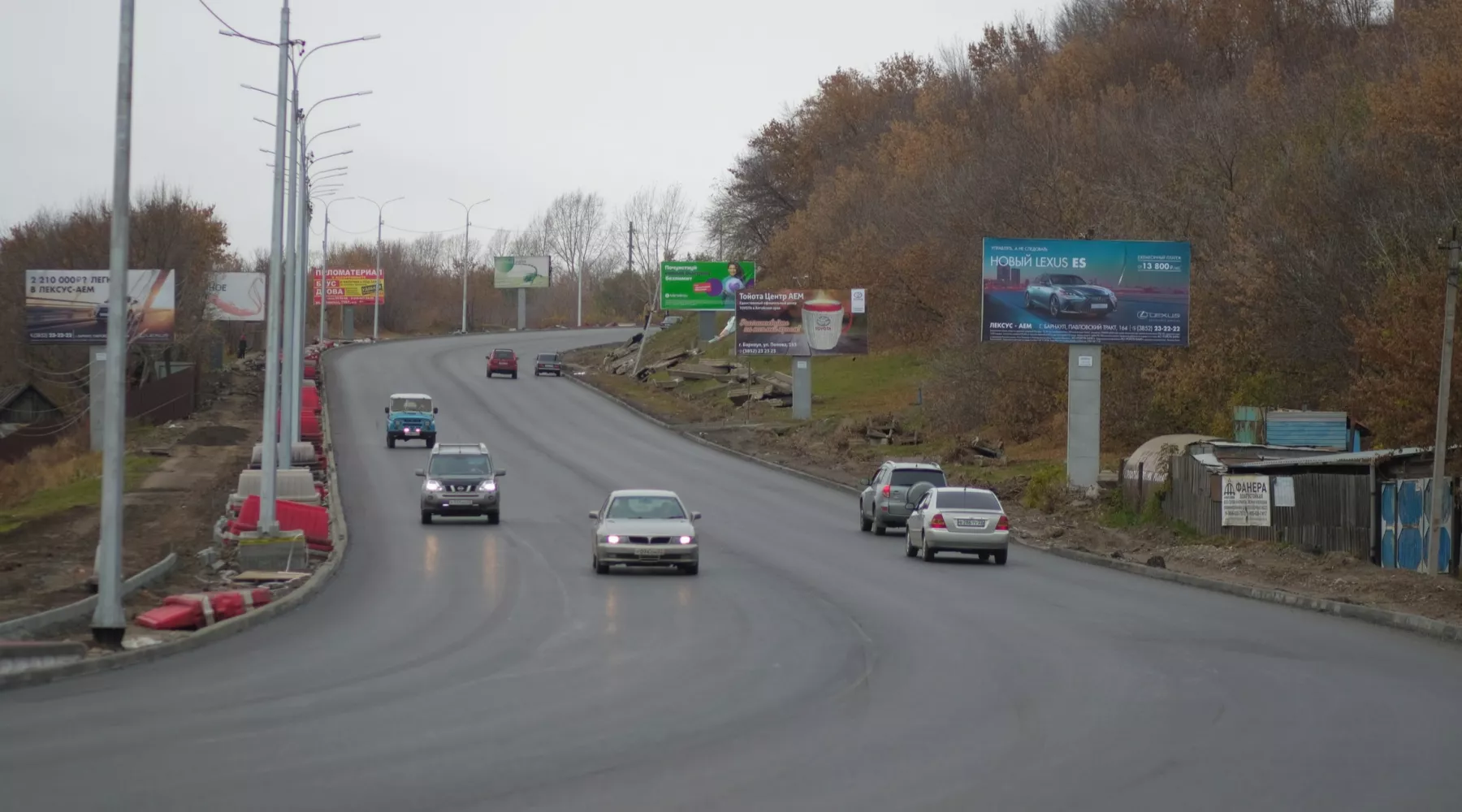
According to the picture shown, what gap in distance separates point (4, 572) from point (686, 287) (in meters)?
60.5

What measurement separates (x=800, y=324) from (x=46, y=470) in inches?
1246

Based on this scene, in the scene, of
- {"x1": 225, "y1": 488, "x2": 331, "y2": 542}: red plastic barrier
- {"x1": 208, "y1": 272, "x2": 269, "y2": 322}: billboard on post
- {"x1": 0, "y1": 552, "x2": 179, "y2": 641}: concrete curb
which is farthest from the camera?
{"x1": 208, "y1": 272, "x2": 269, "y2": 322}: billboard on post

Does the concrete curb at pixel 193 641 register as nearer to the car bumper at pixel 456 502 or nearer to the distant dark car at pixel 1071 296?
the car bumper at pixel 456 502

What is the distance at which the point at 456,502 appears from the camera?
39844mm

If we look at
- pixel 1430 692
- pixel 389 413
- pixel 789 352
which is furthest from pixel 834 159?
pixel 1430 692

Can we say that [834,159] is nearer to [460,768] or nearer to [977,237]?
[977,237]

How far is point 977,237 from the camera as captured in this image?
2638 inches

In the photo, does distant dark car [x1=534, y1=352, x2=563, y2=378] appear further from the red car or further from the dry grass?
the dry grass

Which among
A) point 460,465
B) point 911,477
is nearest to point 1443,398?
point 911,477

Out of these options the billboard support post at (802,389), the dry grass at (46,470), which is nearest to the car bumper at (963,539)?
the dry grass at (46,470)

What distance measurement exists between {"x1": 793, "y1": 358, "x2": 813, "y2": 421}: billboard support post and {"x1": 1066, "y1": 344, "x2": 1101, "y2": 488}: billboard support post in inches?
1137

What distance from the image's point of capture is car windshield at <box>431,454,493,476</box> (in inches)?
1596

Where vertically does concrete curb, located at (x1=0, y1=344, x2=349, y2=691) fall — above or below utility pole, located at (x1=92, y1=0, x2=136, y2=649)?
below

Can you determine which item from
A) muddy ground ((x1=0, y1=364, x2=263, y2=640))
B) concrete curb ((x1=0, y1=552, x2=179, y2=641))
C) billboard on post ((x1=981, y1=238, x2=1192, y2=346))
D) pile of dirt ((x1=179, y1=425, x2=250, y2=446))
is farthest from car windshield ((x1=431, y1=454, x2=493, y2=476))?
pile of dirt ((x1=179, y1=425, x2=250, y2=446))
